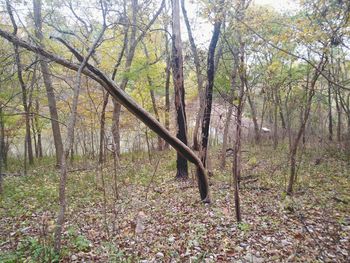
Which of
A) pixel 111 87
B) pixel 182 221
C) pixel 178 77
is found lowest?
pixel 182 221

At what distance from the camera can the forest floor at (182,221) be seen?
3533mm

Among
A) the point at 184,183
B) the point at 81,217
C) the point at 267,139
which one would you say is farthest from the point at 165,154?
the point at 81,217

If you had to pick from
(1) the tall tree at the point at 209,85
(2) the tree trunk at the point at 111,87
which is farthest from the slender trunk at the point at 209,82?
(2) the tree trunk at the point at 111,87

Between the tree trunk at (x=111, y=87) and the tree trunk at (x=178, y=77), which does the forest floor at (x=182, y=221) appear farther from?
the tree trunk at (x=178, y=77)

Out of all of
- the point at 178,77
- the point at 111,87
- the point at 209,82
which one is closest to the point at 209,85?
the point at 209,82

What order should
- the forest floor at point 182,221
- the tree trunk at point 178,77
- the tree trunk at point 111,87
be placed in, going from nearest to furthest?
the tree trunk at point 111,87 < the forest floor at point 182,221 < the tree trunk at point 178,77

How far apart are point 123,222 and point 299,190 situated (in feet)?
13.3

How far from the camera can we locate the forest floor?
353 cm

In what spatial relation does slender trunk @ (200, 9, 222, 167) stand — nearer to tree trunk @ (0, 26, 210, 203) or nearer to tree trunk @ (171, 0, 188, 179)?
tree trunk @ (171, 0, 188, 179)

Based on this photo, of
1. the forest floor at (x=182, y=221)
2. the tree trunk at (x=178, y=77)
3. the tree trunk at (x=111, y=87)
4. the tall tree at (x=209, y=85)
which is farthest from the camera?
the tree trunk at (x=178, y=77)

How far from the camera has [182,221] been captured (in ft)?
15.7

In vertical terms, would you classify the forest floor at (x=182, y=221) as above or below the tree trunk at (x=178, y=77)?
below

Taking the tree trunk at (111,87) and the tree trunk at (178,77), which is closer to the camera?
the tree trunk at (111,87)

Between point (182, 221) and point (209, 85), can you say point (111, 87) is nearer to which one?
point (182, 221)
